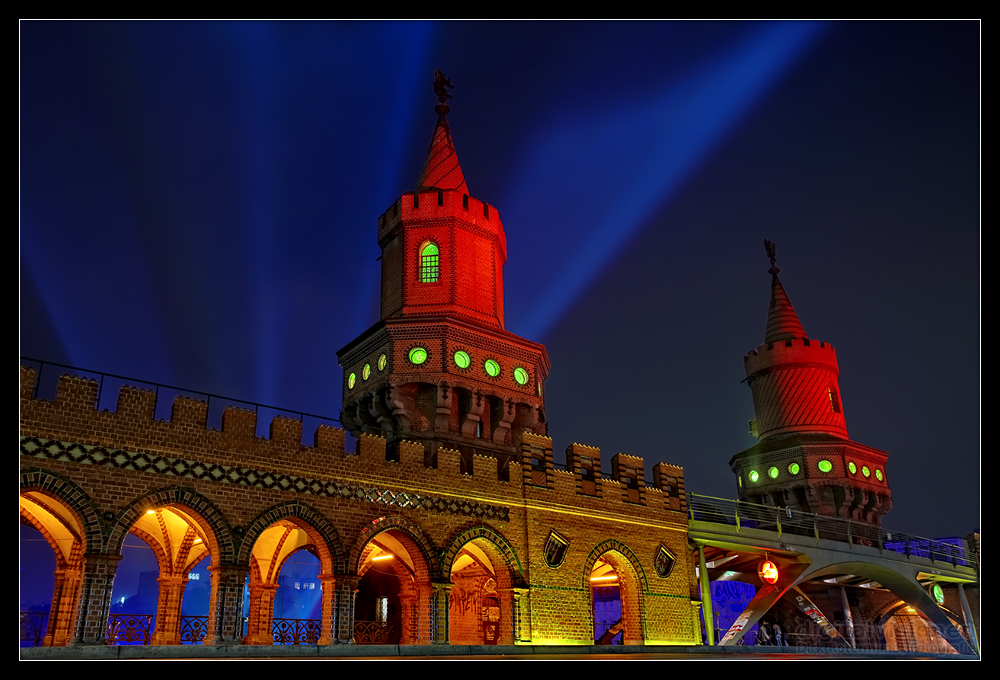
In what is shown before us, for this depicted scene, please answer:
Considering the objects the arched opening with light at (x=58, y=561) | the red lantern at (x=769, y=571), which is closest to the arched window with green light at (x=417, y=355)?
the arched opening with light at (x=58, y=561)

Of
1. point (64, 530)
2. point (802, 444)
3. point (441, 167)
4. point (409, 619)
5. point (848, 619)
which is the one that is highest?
point (441, 167)

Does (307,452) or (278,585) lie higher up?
(307,452)

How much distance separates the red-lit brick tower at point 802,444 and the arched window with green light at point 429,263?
70.1 feet

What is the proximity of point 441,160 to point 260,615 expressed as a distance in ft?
58.9

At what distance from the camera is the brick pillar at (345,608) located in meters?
17.9

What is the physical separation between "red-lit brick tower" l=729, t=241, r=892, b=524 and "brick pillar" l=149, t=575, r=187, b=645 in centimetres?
2902

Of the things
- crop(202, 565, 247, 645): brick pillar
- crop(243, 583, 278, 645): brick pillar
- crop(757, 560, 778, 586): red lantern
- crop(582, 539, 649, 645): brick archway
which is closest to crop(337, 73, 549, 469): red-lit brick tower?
crop(582, 539, 649, 645): brick archway

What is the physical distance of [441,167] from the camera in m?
30.7

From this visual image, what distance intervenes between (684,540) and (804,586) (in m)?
15.4

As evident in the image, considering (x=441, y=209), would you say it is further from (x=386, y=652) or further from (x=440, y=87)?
(x=386, y=652)

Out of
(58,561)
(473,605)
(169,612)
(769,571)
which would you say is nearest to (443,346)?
(473,605)

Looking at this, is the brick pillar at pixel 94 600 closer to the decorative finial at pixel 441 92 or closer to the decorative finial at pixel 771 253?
the decorative finial at pixel 441 92

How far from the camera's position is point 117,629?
744 inches

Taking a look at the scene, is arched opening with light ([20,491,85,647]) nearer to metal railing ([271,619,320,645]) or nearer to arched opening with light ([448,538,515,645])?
metal railing ([271,619,320,645])
